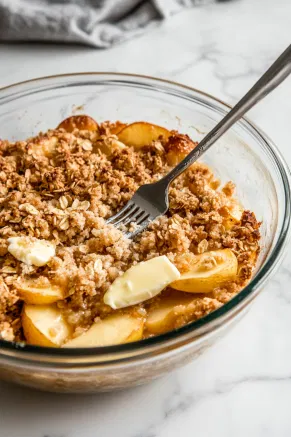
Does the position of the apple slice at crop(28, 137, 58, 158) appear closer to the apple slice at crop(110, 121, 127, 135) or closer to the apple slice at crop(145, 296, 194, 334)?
the apple slice at crop(110, 121, 127, 135)

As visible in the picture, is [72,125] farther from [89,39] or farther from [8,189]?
[89,39]

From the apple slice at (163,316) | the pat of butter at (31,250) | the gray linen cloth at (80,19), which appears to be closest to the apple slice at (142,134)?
the pat of butter at (31,250)

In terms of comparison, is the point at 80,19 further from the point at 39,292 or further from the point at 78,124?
the point at 39,292

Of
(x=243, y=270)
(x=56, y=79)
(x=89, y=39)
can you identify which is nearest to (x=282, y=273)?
(x=243, y=270)

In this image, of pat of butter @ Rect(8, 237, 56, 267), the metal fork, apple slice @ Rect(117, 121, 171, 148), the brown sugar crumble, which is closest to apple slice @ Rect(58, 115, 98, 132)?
the brown sugar crumble

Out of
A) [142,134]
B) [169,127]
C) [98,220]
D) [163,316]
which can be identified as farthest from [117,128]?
[163,316]

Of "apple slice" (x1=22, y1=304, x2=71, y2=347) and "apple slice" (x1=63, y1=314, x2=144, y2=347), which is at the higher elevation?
"apple slice" (x1=63, y1=314, x2=144, y2=347)
